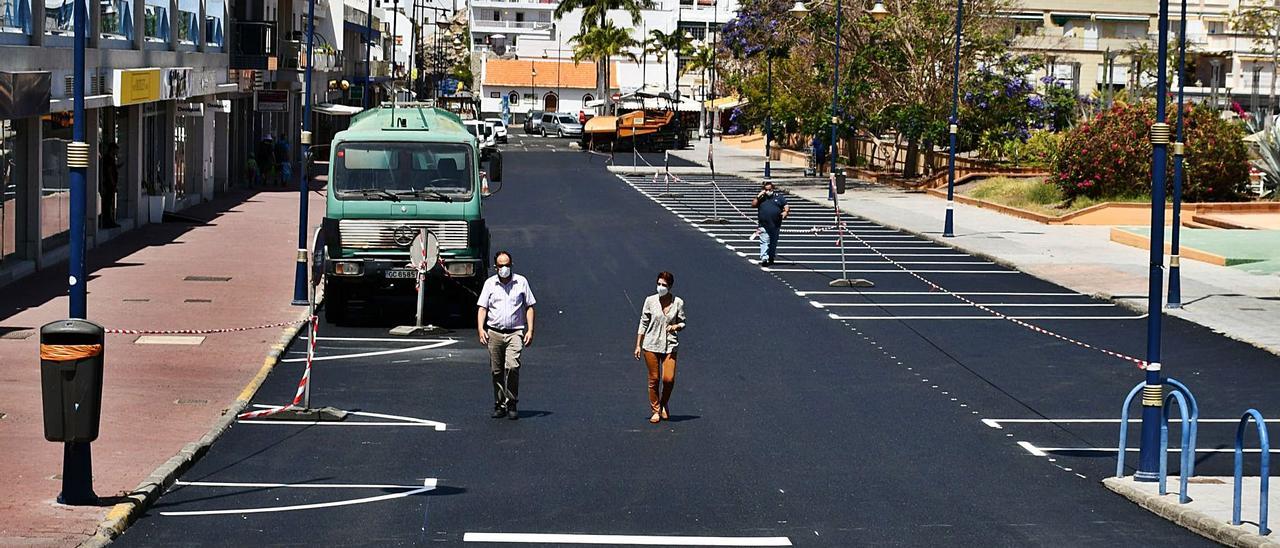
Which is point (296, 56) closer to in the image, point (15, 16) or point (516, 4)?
point (15, 16)

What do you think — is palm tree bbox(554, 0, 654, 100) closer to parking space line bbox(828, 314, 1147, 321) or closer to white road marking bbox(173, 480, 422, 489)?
parking space line bbox(828, 314, 1147, 321)

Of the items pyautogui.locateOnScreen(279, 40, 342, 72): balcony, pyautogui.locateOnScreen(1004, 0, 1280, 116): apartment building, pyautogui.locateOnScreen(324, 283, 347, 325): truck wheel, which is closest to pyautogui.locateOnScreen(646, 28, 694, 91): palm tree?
pyautogui.locateOnScreen(1004, 0, 1280, 116): apartment building

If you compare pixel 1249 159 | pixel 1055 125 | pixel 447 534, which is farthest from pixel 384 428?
pixel 1055 125

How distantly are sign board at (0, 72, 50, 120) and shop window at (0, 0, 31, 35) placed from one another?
0.94 meters

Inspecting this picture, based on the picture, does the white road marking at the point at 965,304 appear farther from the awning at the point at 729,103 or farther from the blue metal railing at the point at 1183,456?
the awning at the point at 729,103

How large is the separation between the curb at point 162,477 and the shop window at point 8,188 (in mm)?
9608

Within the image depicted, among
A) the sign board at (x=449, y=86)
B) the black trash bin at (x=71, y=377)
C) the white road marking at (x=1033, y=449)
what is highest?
the sign board at (x=449, y=86)

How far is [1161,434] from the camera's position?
47.9ft

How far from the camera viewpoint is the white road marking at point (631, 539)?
12.6 m

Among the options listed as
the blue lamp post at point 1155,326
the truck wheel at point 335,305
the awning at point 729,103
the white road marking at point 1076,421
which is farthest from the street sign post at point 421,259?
the awning at point 729,103

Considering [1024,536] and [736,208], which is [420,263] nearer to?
[1024,536]

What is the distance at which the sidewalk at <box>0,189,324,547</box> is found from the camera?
13625mm

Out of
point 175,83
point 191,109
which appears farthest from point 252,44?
point 175,83

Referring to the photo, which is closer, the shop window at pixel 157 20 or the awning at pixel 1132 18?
the shop window at pixel 157 20
